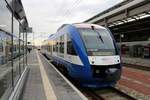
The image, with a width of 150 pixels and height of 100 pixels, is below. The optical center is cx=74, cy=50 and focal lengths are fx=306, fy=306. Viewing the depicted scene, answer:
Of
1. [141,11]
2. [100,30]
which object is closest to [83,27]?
[100,30]

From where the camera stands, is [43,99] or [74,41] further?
[74,41]

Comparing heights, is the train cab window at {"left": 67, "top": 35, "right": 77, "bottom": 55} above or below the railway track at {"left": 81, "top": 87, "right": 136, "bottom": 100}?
above

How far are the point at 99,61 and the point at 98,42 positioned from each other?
1.23 m

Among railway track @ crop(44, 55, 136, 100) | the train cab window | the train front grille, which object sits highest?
the train cab window

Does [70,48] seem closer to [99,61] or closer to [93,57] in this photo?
[93,57]

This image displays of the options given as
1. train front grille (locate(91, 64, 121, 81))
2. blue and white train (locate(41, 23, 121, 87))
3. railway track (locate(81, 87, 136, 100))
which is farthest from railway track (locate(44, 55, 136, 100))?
train front grille (locate(91, 64, 121, 81))

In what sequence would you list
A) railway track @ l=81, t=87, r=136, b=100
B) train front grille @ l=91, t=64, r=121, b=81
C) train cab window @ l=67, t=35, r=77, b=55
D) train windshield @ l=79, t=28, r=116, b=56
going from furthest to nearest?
train cab window @ l=67, t=35, r=77, b=55
train windshield @ l=79, t=28, r=116, b=56
train front grille @ l=91, t=64, r=121, b=81
railway track @ l=81, t=87, r=136, b=100

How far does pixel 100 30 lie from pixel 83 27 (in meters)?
0.77

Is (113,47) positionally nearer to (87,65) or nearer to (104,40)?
(104,40)

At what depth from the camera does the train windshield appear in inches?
473

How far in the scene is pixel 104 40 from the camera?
503 inches

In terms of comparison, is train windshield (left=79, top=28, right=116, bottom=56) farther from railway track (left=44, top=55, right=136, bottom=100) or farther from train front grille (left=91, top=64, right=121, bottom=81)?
railway track (left=44, top=55, right=136, bottom=100)

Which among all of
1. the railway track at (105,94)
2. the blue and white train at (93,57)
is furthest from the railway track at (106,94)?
the blue and white train at (93,57)

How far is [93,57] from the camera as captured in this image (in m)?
11.6
